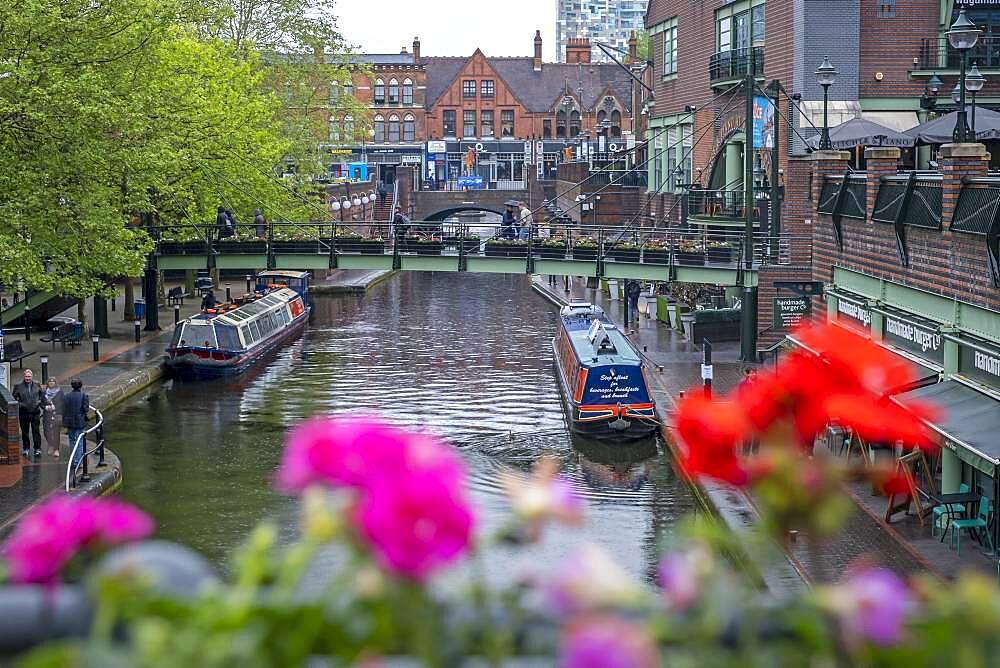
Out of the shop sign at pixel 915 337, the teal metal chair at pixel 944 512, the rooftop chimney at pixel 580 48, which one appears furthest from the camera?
the rooftop chimney at pixel 580 48

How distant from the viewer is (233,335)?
42.9 meters

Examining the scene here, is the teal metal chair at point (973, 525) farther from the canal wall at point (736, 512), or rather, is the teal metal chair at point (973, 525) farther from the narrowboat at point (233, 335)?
the narrowboat at point (233, 335)

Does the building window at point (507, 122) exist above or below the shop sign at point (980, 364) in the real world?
above

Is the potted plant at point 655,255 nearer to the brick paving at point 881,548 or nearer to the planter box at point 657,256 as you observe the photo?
the planter box at point 657,256

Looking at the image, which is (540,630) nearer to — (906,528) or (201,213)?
(906,528)

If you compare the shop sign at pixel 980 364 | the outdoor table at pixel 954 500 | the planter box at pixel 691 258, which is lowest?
the outdoor table at pixel 954 500

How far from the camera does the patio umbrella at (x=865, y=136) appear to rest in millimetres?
37562

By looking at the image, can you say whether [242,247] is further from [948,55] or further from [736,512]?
[736,512]

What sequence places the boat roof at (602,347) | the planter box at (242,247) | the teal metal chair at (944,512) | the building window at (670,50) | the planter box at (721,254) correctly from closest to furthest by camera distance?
the teal metal chair at (944,512)
the boat roof at (602,347)
the planter box at (721,254)
the planter box at (242,247)
the building window at (670,50)

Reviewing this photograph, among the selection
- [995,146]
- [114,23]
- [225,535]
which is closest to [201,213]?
[114,23]

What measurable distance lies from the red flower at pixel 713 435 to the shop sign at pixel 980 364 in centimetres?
1753

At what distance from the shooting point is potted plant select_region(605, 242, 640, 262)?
148 feet

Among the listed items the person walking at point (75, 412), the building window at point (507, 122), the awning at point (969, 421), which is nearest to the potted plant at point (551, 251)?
the person walking at point (75, 412)

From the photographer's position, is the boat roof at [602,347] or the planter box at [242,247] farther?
the planter box at [242,247]
